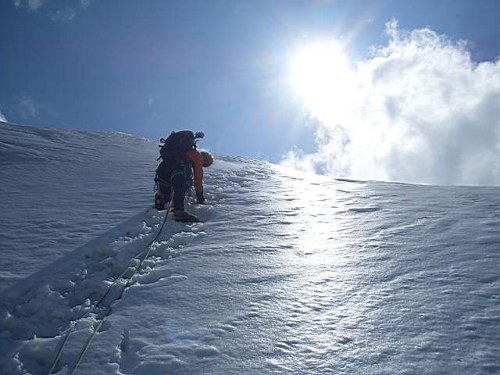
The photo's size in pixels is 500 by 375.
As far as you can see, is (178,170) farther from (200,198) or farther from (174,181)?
(200,198)

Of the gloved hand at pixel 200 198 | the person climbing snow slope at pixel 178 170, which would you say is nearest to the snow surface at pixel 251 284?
the gloved hand at pixel 200 198

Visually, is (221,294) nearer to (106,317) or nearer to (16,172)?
(106,317)

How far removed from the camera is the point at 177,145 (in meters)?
7.27

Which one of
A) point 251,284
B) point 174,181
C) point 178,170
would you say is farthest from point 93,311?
point 178,170

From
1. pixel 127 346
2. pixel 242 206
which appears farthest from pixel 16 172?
pixel 127 346

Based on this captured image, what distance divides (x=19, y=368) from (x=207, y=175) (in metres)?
Answer: 7.25

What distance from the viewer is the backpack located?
23.8 feet

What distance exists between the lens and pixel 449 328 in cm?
320

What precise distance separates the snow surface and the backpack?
2.88 ft

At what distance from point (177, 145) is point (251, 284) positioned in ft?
12.2

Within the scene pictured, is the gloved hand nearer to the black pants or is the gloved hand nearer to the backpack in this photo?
the black pants

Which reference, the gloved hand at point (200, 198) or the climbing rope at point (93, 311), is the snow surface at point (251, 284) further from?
the gloved hand at point (200, 198)

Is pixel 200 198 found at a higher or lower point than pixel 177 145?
lower

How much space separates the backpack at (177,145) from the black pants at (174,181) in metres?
0.12
